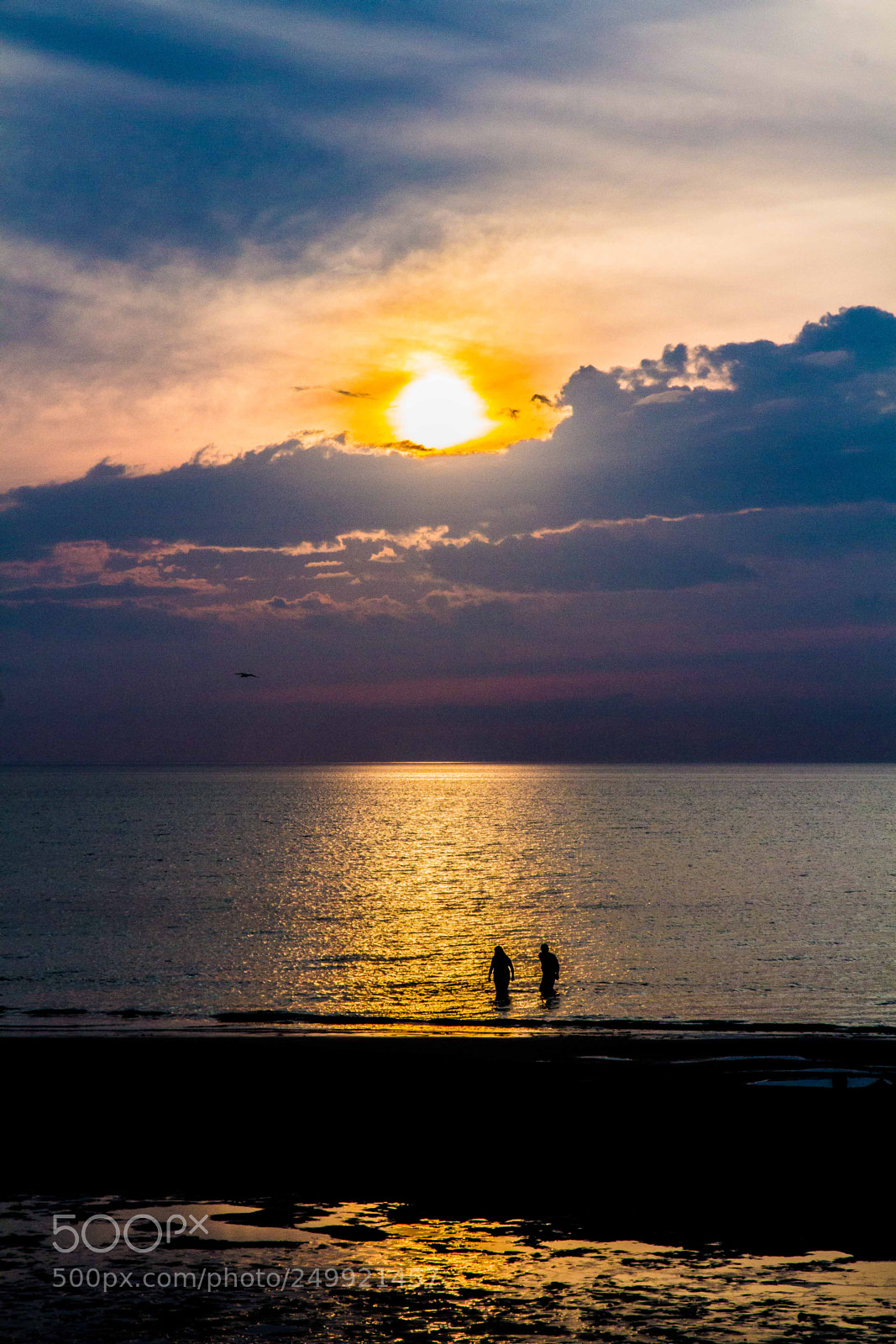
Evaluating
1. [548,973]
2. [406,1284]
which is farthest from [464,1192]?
[548,973]

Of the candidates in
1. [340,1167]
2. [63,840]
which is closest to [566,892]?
[340,1167]

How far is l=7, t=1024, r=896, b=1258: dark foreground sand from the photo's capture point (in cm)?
1647

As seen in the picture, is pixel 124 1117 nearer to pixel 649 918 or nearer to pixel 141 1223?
pixel 141 1223

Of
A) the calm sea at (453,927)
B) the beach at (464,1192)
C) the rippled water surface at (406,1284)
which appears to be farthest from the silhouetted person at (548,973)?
the rippled water surface at (406,1284)

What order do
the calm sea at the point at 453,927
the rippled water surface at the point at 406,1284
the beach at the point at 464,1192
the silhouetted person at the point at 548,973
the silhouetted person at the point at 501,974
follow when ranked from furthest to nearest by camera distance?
1. the calm sea at the point at 453,927
2. the silhouetted person at the point at 548,973
3. the silhouetted person at the point at 501,974
4. the beach at the point at 464,1192
5. the rippled water surface at the point at 406,1284

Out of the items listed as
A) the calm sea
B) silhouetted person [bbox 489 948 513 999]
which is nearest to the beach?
silhouetted person [bbox 489 948 513 999]

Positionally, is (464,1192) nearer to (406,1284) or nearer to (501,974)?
(406,1284)

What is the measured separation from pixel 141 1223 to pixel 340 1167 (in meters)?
3.84

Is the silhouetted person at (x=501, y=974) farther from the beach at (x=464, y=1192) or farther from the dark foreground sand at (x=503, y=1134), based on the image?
the beach at (x=464, y=1192)

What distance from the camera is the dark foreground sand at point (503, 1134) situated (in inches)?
648

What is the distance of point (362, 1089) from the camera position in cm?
2334

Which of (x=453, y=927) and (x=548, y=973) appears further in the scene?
(x=453, y=927)

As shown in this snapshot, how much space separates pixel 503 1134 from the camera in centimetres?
2005

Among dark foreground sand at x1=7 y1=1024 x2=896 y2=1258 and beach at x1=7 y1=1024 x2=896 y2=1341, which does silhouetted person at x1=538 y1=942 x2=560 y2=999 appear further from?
beach at x1=7 y1=1024 x2=896 y2=1341
